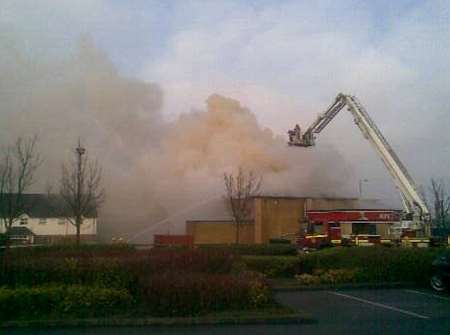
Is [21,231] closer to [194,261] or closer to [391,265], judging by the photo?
[194,261]

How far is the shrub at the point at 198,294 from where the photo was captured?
10.2 m

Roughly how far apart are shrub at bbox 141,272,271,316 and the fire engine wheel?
6.37 meters

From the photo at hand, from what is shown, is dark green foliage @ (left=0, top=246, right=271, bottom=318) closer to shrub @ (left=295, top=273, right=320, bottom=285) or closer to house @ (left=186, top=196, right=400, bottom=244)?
shrub @ (left=295, top=273, right=320, bottom=285)

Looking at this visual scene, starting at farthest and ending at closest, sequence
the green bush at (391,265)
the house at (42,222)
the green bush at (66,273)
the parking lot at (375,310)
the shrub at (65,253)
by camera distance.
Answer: the house at (42,222), the green bush at (391,265), the shrub at (65,253), the green bush at (66,273), the parking lot at (375,310)

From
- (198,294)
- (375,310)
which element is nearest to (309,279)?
(375,310)

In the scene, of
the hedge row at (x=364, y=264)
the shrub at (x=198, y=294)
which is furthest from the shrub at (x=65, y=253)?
the hedge row at (x=364, y=264)

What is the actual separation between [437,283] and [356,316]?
5.21 meters

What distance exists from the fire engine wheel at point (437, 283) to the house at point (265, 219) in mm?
23657

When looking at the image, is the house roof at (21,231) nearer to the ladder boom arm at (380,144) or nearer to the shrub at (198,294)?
the ladder boom arm at (380,144)

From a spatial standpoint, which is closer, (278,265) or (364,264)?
(364,264)

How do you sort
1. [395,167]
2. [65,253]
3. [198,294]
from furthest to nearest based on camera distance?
[395,167] → [65,253] → [198,294]

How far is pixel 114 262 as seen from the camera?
1158cm

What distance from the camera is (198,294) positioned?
33.9 feet

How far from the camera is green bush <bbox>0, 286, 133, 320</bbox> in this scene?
9961 millimetres
